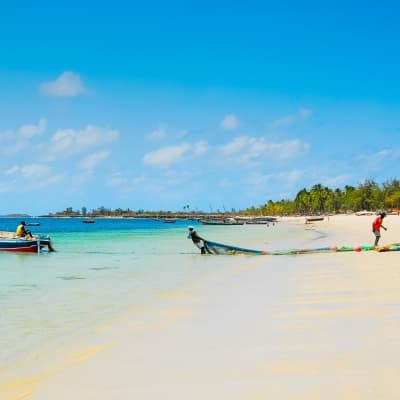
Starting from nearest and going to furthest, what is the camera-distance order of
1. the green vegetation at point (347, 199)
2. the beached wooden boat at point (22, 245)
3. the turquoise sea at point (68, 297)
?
1. the turquoise sea at point (68, 297)
2. the beached wooden boat at point (22, 245)
3. the green vegetation at point (347, 199)

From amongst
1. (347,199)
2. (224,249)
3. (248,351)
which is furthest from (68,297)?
(347,199)

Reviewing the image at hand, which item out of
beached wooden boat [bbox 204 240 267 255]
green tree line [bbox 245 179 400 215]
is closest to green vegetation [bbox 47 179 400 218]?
green tree line [bbox 245 179 400 215]

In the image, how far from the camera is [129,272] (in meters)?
18.4

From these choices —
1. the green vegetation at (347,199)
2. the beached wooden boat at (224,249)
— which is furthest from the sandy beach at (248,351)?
the green vegetation at (347,199)

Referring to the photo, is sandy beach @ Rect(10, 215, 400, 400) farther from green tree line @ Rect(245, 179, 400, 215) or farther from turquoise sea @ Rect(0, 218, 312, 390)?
green tree line @ Rect(245, 179, 400, 215)

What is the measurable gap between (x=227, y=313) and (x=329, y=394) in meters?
4.27

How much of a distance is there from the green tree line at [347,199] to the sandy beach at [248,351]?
10823cm

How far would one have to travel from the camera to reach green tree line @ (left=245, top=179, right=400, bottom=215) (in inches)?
4754

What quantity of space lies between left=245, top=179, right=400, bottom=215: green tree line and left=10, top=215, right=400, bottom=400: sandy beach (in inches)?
4261

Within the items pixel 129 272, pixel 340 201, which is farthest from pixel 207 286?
pixel 340 201

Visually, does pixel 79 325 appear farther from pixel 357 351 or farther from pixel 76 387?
pixel 357 351

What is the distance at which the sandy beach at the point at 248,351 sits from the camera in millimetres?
4609

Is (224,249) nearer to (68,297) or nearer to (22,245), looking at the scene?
(22,245)

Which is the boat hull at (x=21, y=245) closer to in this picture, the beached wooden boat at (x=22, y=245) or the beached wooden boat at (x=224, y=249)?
the beached wooden boat at (x=22, y=245)
